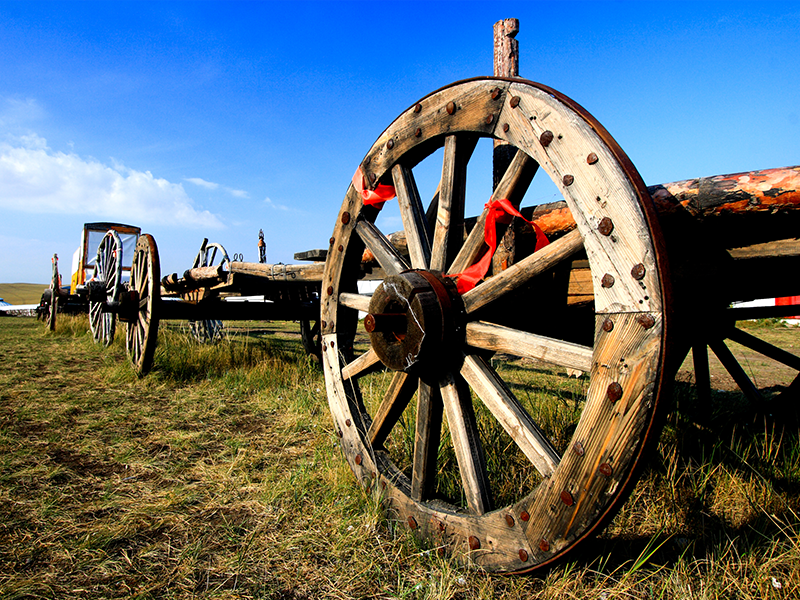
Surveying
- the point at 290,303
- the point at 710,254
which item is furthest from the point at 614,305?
the point at 290,303

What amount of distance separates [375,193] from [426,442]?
3.73ft

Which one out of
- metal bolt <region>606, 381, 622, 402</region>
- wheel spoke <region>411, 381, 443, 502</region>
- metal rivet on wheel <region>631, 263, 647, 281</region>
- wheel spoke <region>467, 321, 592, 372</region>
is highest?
metal rivet on wheel <region>631, 263, 647, 281</region>

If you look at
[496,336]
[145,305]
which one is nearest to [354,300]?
[496,336]

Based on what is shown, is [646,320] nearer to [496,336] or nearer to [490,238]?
[496,336]

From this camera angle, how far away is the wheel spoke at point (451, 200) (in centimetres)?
181

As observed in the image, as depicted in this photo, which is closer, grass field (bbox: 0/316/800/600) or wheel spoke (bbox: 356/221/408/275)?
grass field (bbox: 0/316/800/600)

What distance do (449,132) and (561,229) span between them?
57 cm

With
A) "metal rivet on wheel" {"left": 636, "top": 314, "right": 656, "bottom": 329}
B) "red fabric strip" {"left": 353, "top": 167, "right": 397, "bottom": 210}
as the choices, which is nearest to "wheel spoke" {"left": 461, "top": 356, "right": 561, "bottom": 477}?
"metal rivet on wheel" {"left": 636, "top": 314, "right": 656, "bottom": 329}

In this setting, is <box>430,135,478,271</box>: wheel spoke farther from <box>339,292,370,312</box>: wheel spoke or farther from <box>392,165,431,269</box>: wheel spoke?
<box>339,292,370,312</box>: wheel spoke

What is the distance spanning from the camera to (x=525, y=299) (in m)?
1.90

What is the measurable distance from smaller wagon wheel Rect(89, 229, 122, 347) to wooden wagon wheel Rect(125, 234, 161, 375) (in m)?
0.62

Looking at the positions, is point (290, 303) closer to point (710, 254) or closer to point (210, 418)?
point (210, 418)

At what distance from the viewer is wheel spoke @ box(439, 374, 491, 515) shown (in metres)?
1.60

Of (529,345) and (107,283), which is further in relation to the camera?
(107,283)
